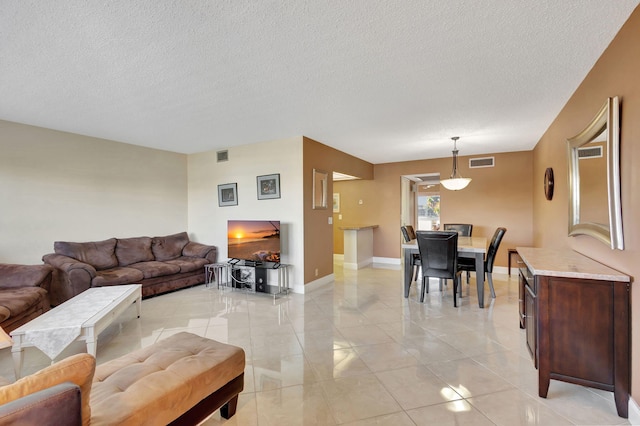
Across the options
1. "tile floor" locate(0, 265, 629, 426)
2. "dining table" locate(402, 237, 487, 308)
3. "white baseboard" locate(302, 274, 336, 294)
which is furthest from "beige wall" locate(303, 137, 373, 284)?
"dining table" locate(402, 237, 487, 308)

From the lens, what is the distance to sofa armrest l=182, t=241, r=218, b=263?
5266 millimetres

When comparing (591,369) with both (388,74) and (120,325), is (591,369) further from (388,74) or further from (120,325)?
(120,325)

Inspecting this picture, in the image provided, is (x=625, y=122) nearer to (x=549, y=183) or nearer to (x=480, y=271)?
(x=549, y=183)

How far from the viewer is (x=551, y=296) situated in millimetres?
1919

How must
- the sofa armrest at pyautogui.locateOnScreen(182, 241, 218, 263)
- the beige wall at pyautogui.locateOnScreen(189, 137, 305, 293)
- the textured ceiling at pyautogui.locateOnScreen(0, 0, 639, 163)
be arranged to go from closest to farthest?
the textured ceiling at pyautogui.locateOnScreen(0, 0, 639, 163) → the beige wall at pyautogui.locateOnScreen(189, 137, 305, 293) → the sofa armrest at pyautogui.locateOnScreen(182, 241, 218, 263)

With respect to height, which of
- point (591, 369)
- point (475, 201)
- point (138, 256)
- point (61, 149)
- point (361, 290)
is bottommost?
point (361, 290)

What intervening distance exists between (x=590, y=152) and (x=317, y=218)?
11.3ft

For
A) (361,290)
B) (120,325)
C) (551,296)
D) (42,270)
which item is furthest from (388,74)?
(42,270)

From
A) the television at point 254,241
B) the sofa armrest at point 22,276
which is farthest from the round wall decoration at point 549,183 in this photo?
the sofa armrest at point 22,276

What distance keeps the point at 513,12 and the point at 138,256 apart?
18.1 ft

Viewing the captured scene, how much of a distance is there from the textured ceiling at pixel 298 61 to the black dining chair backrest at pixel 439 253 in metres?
1.52

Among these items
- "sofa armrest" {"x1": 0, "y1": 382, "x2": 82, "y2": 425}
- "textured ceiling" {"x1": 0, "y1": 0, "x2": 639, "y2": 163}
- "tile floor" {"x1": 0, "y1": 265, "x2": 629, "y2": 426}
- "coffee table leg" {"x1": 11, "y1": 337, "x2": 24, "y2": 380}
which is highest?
"textured ceiling" {"x1": 0, "y1": 0, "x2": 639, "y2": 163}

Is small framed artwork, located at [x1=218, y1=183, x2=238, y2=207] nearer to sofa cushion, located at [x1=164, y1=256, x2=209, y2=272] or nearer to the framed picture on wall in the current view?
sofa cushion, located at [x1=164, y1=256, x2=209, y2=272]

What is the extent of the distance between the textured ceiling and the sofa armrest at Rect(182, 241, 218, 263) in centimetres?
225
